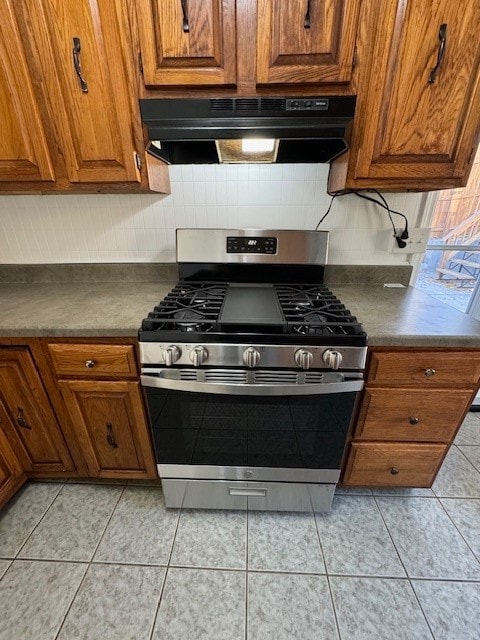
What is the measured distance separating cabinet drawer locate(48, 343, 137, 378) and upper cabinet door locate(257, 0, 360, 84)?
111 centimetres

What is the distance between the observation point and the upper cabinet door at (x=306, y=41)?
856 millimetres

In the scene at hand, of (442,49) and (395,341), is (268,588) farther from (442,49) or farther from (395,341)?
(442,49)

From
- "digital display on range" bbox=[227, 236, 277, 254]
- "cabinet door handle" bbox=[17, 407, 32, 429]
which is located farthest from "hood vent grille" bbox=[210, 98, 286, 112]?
"cabinet door handle" bbox=[17, 407, 32, 429]

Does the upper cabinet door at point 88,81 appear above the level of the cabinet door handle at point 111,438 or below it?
above

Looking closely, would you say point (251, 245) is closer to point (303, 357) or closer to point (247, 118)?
point (247, 118)

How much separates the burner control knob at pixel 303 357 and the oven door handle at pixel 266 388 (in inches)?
3.5

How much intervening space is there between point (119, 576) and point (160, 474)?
1.23 ft

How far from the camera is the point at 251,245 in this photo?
4.35ft

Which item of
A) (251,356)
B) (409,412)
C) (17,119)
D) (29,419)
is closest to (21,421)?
(29,419)

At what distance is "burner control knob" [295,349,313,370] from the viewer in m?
0.90

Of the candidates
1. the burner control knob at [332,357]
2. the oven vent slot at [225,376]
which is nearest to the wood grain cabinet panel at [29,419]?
the oven vent slot at [225,376]

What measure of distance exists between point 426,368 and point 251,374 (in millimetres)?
655

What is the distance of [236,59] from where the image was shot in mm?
915

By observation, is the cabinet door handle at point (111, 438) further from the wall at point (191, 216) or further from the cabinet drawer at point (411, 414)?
the cabinet drawer at point (411, 414)
